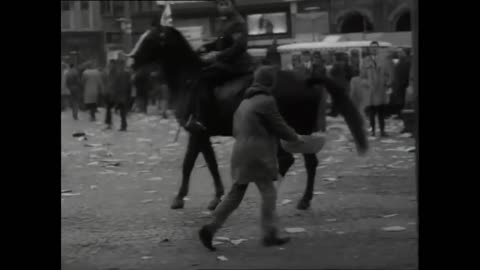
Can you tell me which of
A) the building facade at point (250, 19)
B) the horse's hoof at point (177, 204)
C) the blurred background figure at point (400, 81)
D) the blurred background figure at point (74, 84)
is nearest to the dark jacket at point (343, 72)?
the building facade at point (250, 19)

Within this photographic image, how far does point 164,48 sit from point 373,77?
9.58 m

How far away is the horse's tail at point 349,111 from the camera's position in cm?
950

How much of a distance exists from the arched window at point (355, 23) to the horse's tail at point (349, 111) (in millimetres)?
15759

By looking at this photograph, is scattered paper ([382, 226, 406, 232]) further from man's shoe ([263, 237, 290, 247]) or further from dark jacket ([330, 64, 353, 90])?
dark jacket ([330, 64, 353, 90])

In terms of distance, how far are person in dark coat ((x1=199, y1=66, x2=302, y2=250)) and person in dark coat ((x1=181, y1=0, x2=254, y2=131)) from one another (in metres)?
2.17

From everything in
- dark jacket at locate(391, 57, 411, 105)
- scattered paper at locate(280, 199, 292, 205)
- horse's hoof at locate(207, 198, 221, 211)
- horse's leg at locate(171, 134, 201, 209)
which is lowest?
scattered paper at locate(280, 199, 292, 205)

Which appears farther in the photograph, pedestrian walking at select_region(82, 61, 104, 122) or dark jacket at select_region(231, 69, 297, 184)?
pedestrian walking at select_region(82, 61, 104, 122)

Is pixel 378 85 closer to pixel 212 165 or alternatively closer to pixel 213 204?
pixel 212 165

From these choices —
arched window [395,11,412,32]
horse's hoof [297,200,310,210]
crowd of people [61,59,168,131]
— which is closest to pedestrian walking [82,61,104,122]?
crowd of people [61,59,168,131]

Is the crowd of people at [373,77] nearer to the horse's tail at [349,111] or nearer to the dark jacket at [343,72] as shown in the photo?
the dark jacket at [343,72]

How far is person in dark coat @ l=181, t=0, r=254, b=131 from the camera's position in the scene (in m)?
10.1

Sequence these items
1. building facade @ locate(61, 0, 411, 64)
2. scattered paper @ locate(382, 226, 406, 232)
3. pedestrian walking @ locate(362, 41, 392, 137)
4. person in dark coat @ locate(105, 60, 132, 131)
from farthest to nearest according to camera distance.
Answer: person in dark coat @ locate(105, 60, 132, 131)
pedestrian walking @ locate(362, 41, 392, 137)
building facade @ locate(61, 0, 411, 64)
scattered paper @ locate(382, 226, 406, 232)

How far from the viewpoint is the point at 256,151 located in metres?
7.80
